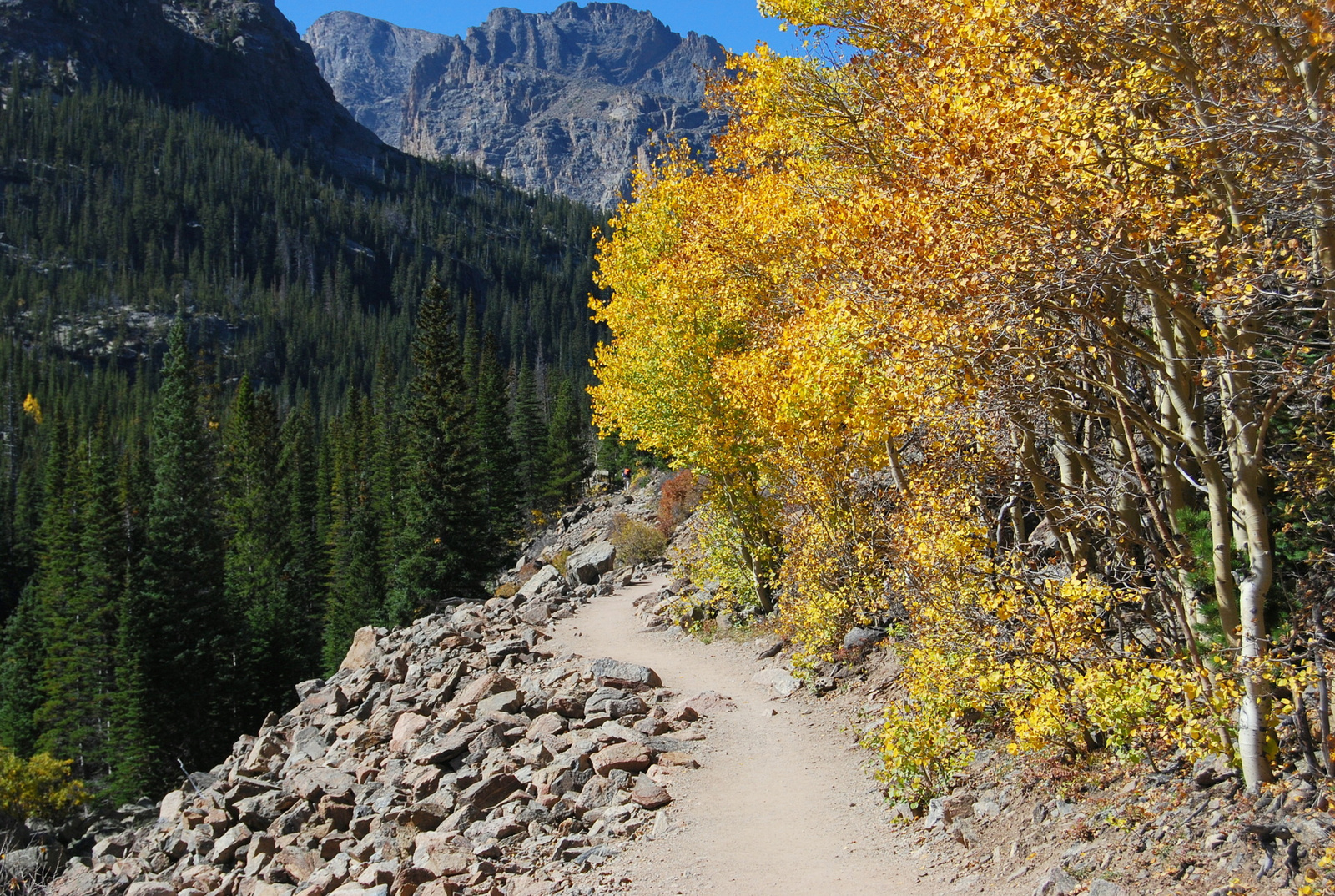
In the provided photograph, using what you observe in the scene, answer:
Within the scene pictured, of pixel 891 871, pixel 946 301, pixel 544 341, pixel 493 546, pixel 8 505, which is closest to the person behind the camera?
pixel 946 301

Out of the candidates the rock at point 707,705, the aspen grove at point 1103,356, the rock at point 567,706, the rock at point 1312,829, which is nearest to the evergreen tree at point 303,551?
the rock at point 567,706

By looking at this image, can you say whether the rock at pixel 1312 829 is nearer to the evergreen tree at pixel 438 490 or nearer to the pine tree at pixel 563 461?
the evergreen tree at pixel 438 490

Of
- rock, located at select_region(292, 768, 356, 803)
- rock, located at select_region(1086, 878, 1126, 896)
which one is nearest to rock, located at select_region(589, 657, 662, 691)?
rock, located at select_region(292, 768, 356, 803)

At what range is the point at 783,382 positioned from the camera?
11.1 m

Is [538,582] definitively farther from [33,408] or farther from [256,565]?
[33,408]

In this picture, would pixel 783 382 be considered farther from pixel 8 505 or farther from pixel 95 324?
pixel 95 324

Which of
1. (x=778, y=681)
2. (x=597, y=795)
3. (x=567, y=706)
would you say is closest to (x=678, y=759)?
(x=597, y=795)

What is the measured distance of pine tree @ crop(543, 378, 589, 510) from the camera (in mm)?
60406

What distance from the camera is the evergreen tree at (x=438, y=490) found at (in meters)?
32.5

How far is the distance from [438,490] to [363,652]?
46.2 feet

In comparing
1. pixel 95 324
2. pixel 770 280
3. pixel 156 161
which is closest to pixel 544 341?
pixel 95 324

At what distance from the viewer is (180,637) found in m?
35.6

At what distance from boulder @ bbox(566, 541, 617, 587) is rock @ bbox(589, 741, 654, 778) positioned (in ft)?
42.9

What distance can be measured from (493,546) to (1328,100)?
33371 mm
